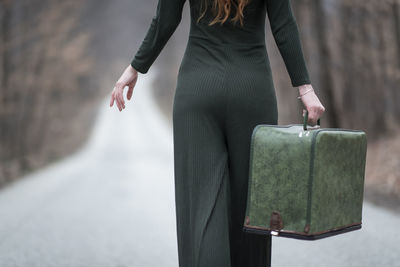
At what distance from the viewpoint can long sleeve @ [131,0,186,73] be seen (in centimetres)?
253

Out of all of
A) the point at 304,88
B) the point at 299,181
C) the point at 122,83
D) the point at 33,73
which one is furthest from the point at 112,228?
the point at 33,73

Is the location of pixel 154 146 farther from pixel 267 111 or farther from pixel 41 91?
pixel 267 111

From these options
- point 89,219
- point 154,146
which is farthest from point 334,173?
point 154,146

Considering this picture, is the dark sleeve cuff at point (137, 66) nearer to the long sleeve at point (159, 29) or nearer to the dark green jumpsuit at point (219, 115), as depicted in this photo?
the long sleeve at point (159, 29)

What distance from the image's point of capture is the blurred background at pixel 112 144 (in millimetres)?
5469

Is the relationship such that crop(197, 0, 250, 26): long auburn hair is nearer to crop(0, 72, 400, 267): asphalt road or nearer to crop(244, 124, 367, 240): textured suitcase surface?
crop(244, 124, 367, 240): textured suitcase surface

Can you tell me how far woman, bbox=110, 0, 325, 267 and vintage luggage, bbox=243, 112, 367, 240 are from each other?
5.4 inches

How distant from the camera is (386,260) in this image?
468 centimetres

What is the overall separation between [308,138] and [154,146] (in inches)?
775

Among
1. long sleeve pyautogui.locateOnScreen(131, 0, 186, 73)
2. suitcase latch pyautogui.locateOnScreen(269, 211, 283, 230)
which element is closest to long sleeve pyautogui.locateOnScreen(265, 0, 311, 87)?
long sleeve pyautogui.locateOnScreen(131, 0, 186, 73)

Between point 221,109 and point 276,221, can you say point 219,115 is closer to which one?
point 221,109

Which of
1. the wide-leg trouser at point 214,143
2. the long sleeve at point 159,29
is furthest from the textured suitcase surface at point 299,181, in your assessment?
the long sleeve at point 159,29

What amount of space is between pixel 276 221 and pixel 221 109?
0.47 m

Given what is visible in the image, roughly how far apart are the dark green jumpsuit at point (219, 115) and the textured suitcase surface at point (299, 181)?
0.14 m
